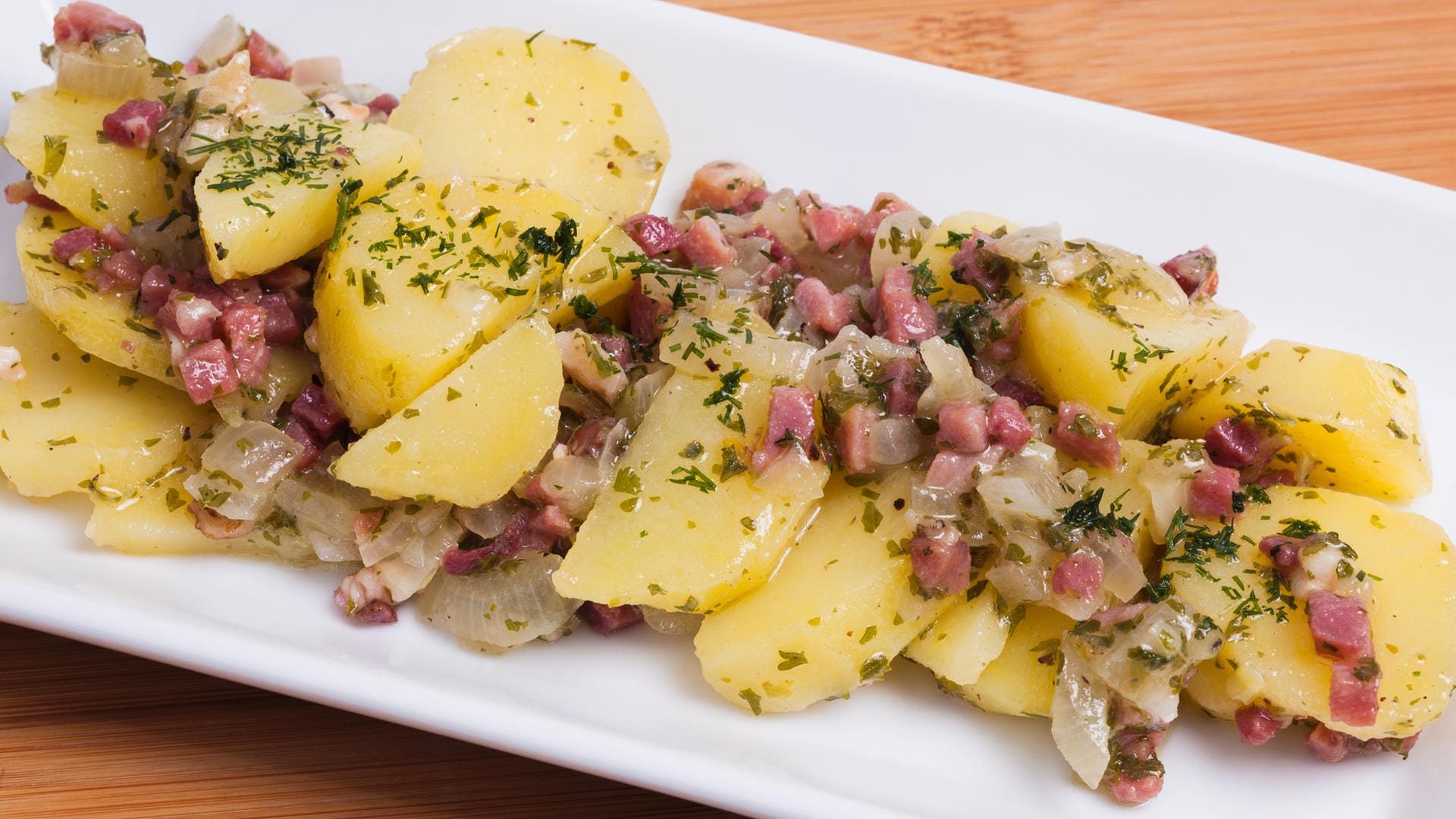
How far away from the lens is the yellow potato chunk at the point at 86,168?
9.53 ft

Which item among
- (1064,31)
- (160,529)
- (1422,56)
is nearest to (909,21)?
(1064,31)

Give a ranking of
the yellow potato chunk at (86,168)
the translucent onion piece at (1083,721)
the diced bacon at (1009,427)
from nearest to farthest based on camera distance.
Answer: the translucent onion piece at (1083,721) → the diced bacon at (1009,427) → the yellow potato chunk at (86,168)

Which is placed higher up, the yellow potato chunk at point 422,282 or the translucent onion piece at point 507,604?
the yellow potato chunk at point 422,282

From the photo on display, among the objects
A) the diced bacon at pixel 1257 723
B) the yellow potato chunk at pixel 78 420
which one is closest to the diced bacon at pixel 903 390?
the diced bacon at pixel 1257 723

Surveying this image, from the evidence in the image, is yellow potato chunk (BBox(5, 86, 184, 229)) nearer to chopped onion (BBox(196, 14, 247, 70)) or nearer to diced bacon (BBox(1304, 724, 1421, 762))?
chopped onion (BBox(196, 14, 247, 70))

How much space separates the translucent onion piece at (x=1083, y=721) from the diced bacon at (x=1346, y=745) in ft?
1.55

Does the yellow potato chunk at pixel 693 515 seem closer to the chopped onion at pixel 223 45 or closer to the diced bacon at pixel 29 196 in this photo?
the diced bacon at pixel 29 196

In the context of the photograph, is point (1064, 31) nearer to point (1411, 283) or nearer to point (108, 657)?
point (1411, 283)

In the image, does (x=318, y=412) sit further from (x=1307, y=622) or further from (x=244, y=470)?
(x=1307, y=622)

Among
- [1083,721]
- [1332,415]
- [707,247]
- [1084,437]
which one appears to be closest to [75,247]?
[707,247]

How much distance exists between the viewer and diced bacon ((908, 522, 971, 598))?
2.52 m

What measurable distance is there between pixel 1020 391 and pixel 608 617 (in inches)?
42.5

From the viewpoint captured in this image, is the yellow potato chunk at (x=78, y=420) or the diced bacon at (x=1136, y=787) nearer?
the diced bacon at (x=1136, y=787)

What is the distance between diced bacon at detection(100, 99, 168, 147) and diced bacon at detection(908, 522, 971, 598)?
6.72ft
